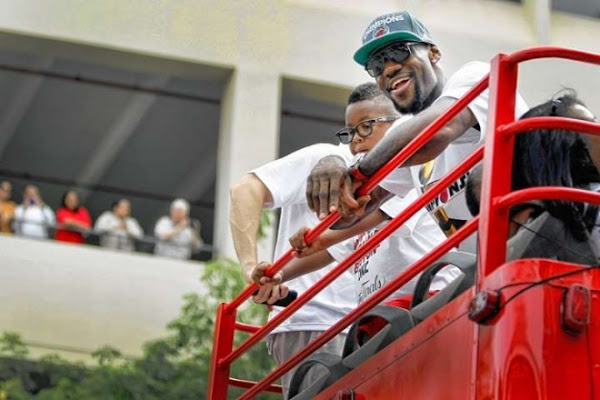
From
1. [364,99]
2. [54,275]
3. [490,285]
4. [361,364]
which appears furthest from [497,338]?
[54,275]

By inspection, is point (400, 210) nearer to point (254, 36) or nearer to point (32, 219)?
point (32, 219)

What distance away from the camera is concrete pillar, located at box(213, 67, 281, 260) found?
19109mm

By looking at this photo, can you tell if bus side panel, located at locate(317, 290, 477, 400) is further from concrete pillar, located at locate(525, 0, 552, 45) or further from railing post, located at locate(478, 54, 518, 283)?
concrete pillar, located at locate(525, 0, 552, 45)

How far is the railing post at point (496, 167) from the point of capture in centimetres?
411

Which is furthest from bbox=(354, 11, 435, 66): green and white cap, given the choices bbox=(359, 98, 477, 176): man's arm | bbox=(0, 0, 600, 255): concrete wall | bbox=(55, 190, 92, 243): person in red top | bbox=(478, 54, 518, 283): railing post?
bbox=(55, 190, 92, 243): person in red top

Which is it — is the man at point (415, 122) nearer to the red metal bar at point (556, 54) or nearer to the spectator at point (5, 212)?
the red metal bar at point (556, 54)

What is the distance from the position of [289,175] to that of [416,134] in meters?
1.66

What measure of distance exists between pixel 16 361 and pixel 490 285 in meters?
10.9

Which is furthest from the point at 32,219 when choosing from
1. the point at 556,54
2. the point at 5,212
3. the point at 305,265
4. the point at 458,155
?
the point at 556,54

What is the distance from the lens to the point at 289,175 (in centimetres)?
645

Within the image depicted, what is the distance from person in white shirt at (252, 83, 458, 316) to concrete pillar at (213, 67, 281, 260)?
499 inches

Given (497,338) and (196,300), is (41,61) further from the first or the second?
(497,338)

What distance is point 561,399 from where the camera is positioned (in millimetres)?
3830

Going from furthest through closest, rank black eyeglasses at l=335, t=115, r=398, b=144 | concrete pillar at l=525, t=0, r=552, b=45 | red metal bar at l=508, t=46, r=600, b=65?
concrete pillar at l=525, t=0, r=552, b=45 → black eyeglasses at l=335, t=115, r=398, b=144 → red metal bar at l=508, t=46, r=600, b=65
